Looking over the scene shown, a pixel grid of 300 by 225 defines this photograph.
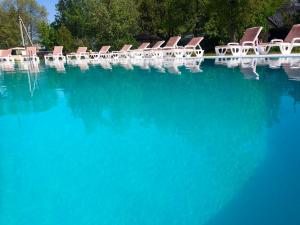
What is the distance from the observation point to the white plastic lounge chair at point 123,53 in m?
20.5

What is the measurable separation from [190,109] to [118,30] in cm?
2292

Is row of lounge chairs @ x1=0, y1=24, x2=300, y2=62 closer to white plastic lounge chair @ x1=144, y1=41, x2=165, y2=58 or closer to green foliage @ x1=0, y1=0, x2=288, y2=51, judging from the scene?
white plastic lounge chair @ x1=144, y1=41, x2=165, y2=58

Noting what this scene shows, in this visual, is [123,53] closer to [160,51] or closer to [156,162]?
[160,51]

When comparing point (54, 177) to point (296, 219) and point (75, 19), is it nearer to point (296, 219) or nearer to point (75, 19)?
point (296, 219)

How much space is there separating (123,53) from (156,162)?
60.7ft

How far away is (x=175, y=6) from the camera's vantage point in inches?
995

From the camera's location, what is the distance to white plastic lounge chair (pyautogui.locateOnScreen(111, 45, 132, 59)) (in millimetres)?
20516

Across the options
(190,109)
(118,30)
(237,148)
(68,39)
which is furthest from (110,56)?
(237,148)

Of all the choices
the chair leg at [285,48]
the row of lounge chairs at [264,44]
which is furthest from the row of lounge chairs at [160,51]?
the chair leg at [285,48]

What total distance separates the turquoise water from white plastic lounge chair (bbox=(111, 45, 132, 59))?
15590mm

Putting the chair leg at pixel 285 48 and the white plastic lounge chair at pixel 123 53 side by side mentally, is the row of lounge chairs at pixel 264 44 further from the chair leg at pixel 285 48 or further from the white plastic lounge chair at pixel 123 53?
the white plastic lounge chair at pixel 123 53

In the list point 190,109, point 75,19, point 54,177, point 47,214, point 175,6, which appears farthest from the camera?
point 75,19

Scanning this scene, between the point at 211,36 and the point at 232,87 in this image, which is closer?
the point at 232,87

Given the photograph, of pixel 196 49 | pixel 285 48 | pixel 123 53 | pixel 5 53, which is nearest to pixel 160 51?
pixel 196 49
